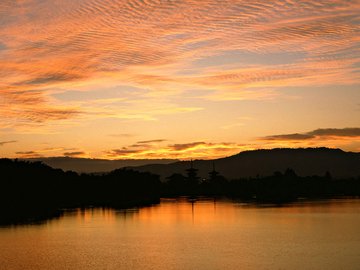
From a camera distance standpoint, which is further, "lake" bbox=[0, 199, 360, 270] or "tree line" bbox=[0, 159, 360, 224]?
"tree line" bbox=[0, 159, 360, 224]

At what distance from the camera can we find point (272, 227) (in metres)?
72.3

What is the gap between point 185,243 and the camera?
5741 centimetres

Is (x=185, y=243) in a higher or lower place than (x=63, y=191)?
lower

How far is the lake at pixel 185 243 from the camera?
4512cm

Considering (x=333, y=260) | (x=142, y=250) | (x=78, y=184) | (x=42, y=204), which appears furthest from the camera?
(x=78, y=184)

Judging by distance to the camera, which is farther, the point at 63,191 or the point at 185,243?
the point at 63,191

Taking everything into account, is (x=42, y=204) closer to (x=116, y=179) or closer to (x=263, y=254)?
(x=116, y=179)

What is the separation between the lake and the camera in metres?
45.1

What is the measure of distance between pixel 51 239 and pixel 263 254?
24891mm

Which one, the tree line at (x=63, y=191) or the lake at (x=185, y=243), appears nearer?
the lake at (x=185, y=243)

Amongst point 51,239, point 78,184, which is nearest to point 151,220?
point 51,239

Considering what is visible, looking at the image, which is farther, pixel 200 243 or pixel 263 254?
pixel 200 243

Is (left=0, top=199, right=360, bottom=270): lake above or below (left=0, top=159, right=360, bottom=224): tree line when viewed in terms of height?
below

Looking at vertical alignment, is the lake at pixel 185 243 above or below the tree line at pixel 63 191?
below
